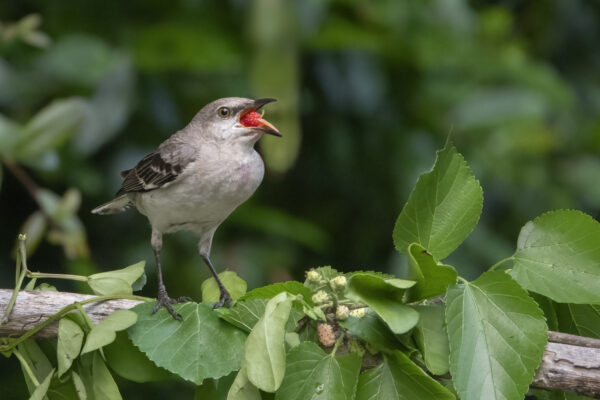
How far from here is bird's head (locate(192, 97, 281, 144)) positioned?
172 cm

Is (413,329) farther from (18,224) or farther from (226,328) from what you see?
(18,224)

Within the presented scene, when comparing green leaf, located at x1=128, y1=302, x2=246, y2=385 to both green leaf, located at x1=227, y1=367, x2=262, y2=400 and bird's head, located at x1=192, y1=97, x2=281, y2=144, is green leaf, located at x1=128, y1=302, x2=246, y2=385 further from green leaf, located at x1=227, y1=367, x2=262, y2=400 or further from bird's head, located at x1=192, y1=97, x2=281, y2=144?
bird's head, located at x1=192, y1=97, x2=281, y2=144

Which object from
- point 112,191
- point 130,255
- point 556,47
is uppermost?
point 556,47

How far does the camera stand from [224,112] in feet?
5.81

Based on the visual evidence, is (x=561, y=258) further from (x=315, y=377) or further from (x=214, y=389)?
(x=214, y=389)

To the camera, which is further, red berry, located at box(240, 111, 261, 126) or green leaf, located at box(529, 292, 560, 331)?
red berry, located at box(240, 111, 261, 126)

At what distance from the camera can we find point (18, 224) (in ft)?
10.8

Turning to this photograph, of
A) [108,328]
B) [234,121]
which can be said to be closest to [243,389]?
[108,328]

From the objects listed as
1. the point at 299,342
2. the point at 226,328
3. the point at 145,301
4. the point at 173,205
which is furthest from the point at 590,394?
the point at 173,205

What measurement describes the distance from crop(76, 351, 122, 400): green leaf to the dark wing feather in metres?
0.65

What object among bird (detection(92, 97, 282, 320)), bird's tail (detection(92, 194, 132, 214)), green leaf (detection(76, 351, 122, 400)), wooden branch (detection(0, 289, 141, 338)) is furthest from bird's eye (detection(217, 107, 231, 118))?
green leaf (detection(76, 351, 122, 400))

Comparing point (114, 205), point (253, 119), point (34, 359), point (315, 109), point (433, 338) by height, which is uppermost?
point (253, 119)

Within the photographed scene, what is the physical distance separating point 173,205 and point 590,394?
1.00 metres

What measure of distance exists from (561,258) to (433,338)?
231 millimetres
